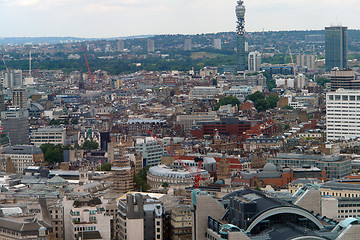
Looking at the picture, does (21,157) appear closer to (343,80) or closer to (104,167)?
(104,167)

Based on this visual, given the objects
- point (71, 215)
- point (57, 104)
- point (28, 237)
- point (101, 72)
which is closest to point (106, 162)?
point (71, 215)

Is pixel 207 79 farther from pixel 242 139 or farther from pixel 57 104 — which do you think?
pixel 242 139

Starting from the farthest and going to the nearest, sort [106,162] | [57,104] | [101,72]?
1. [101,72]
2. [57,104]
3. [106,162]

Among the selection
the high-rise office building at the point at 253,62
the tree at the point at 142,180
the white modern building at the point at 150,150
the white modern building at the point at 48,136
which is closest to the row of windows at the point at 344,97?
the white modern building at the point at 150,150

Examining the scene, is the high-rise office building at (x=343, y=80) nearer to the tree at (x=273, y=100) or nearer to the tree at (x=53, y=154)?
the tree at (x=273, y=100)

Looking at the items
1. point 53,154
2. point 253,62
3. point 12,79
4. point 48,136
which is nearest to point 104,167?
point 53,154

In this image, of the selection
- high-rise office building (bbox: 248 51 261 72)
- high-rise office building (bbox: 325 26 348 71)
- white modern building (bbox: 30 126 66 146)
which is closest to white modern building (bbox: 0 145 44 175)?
white modern building (bbox: 30 126 66 146)

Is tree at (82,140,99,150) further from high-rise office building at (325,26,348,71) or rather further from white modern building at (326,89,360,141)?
high-rise office building at (325,26,348,71)
